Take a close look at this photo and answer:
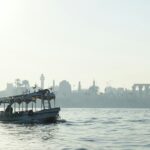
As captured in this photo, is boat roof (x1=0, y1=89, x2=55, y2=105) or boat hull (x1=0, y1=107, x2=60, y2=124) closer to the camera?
boat hull (x1=0, y1=107, x2=60, y2=124)

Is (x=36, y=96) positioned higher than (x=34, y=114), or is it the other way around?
(x=36, y=96)

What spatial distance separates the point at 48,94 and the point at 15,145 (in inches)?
1390

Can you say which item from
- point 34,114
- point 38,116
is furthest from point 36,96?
point 38,116

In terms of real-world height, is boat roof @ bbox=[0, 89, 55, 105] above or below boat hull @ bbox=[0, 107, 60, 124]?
above

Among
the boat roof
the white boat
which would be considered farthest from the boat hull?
the boat roof

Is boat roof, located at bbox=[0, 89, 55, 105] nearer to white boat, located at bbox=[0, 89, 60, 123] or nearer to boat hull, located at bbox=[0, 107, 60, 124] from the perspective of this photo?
white boat, located at bbox=[0, 89, 60, 123]

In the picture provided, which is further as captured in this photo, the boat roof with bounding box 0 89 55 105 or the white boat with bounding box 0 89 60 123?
the boat roof with bounding box 0 89 55 105

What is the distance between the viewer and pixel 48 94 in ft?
261

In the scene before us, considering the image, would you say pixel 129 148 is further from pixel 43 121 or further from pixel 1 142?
pixel 43 121

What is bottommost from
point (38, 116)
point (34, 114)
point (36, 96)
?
point (38, 116)

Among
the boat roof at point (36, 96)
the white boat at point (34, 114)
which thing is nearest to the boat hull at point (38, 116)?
the white boat at point (34, 114)

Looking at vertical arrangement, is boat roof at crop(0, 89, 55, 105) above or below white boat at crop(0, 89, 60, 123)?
above

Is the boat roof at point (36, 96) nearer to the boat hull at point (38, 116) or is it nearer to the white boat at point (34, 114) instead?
the white boat at point (34, 114)

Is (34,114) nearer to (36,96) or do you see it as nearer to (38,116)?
(38,116)
